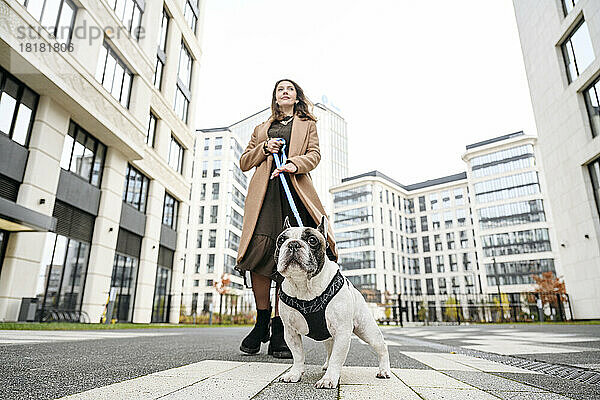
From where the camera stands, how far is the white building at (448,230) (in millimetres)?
58562

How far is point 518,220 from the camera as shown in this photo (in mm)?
59500

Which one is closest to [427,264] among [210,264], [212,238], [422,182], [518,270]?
[422,182]

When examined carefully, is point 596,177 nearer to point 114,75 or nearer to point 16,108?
point 114,75

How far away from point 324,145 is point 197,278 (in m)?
43.6

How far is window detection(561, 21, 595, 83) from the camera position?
18344 millimetres

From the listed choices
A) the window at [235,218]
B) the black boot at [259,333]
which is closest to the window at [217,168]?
the window at [235,218]

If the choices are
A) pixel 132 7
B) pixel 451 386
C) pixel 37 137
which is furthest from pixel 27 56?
pixel 451 386

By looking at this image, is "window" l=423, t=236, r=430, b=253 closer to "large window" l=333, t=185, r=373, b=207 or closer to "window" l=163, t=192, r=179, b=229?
"large window" l=333, t=185, r=373, b=207

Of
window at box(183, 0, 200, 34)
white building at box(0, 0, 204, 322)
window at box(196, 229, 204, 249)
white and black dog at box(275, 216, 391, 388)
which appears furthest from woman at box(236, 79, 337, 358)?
window at box(196, 229, 204, 249)

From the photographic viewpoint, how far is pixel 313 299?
2002mm

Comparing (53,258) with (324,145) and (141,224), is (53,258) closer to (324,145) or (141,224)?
(141,224)

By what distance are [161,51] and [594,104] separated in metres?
24.1

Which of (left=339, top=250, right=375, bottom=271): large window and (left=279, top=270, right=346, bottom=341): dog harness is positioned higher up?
(left=339, top=250, right=375, bottom=271): large window

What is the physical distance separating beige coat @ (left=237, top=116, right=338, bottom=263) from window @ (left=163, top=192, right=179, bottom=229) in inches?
803
